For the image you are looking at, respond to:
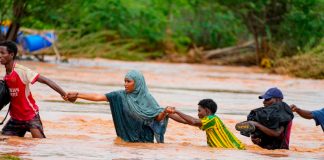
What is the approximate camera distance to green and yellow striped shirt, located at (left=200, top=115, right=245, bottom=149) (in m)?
10.7

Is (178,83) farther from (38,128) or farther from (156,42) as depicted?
(156,42)

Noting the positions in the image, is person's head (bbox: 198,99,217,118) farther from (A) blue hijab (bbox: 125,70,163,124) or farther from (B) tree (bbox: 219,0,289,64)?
(B) tree (bbox: 219,0,289,64)

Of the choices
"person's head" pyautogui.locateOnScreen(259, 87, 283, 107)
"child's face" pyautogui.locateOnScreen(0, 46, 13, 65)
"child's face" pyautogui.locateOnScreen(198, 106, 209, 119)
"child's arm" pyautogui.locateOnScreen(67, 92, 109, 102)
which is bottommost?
"child's face" pyautogui.locateOnScreen(198, 106, 209, 119)

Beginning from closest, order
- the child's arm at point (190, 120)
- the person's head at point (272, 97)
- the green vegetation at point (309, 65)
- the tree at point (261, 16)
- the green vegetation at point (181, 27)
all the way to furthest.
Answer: the child's arm at point (190, 120) < the person's head at point (272, 97) < the green vegetation at point (309, 65) < the green vegetation at point (181, 27) < the tree at point (261, 16)

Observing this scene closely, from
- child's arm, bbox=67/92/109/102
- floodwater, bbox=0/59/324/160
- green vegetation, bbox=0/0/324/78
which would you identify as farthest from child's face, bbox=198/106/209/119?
green vegetation, bbox=0/0/324/78

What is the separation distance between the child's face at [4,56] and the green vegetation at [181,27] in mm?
18788

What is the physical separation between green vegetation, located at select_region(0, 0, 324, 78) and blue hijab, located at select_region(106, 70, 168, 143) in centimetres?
1812

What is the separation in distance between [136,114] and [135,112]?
26mm

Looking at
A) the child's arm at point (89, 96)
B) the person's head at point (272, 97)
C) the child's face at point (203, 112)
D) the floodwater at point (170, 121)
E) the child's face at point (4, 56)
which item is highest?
the child's face at point (4, 56)

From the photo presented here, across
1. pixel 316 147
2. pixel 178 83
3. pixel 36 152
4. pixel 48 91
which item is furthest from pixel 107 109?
pixel 178 83

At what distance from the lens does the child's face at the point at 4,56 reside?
10758 mm

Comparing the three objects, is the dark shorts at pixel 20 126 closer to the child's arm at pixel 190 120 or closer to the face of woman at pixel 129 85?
the face of woman at pixel 129 85

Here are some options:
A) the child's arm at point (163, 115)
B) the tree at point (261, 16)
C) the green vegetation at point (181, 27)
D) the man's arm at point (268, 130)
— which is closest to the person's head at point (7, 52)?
the child's arm at point (163, 115)

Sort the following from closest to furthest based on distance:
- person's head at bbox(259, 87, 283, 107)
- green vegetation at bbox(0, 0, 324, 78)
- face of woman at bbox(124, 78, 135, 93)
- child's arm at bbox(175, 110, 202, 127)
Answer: child's arm at bbox(175, 110, 202, 127) < face of woman at bbox(124, 78, 135, 93) < person's head at bbox(259, 87, 283, 107) < green vegetation at bbox(0, 0, 324, 78)
